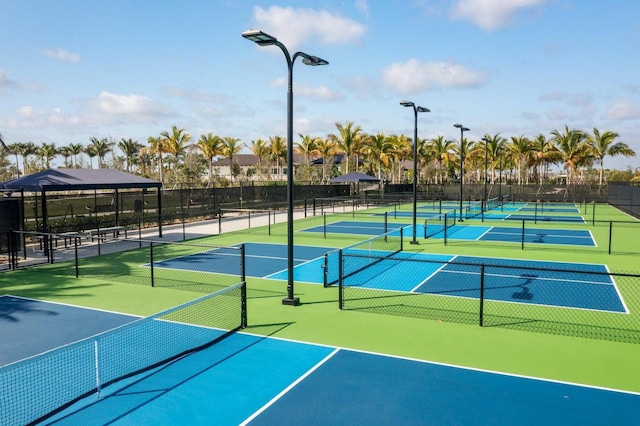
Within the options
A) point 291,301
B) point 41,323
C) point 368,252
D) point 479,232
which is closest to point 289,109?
point 291,301

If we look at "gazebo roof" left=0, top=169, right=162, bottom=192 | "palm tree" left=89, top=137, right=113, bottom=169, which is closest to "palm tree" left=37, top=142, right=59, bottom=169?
"palm tree" left=89, top=137, right=113, bottom=169

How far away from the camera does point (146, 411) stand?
7.13 meters

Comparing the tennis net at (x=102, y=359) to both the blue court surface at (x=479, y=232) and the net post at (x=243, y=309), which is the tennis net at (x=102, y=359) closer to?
the net post at (x=243, y=309)

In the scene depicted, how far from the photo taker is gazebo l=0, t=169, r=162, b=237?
20.9m

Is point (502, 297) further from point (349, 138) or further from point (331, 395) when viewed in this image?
point (349, 138)

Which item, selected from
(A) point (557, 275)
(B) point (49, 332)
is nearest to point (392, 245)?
(A) point (557, 275)

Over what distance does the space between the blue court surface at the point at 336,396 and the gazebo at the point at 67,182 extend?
15.2m

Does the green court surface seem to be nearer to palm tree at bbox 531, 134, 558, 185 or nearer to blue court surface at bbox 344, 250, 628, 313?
blue court surface at bbox 344, 250, 628, 313

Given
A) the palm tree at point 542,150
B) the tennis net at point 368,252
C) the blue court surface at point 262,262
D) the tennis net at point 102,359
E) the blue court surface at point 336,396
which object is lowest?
the blue court surface at point 336,396

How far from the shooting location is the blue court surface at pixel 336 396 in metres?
6.90

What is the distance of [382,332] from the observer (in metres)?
10.6

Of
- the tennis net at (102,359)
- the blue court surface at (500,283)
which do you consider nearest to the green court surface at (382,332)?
the tennis net at (102,359)

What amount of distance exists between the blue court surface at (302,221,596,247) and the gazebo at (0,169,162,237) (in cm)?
1004

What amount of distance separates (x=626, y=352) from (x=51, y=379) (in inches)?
397
